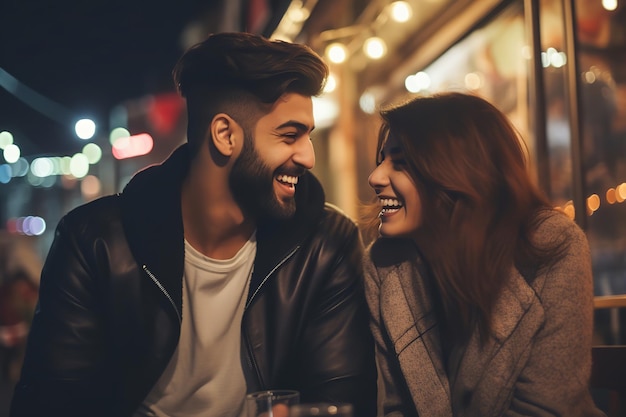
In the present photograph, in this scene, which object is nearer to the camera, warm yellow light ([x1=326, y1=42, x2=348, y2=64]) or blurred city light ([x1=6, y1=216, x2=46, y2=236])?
warm yellow light ([x1=326, y1=42, x2=348, y2=64])

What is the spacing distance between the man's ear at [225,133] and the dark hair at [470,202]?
0.82 m

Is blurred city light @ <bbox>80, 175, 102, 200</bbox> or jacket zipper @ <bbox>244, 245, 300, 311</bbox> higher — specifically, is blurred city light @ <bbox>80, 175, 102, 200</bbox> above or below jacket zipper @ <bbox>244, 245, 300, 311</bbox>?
above

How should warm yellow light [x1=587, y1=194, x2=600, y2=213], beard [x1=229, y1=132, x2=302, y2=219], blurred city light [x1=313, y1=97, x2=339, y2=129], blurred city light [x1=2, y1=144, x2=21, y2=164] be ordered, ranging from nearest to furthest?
beard [x1=229, y1=132, x2=302, y2=219]
warm yellow light [x1=587, y1=194, x2=600, y2=213]
blurred city light [x1=313, y1=97, x2=339, y2=129]
blurred city light [x1=2, y1=144, x2=21, y2=164]

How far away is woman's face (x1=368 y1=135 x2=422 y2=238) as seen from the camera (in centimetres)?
262

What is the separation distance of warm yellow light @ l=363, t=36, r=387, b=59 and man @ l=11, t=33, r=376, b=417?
4949 mm

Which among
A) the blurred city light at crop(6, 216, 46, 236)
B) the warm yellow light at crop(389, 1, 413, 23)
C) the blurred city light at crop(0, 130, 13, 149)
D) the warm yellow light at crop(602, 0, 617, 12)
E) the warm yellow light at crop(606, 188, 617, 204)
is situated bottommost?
the warm yellow light at crop(606, 188, 617, 204)

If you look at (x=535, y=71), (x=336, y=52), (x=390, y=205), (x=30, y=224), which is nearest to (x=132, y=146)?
(x=336, y=52)

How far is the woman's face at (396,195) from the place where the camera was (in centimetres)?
262

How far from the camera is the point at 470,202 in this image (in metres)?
2.54

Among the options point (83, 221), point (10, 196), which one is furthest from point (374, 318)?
point (10, 196)

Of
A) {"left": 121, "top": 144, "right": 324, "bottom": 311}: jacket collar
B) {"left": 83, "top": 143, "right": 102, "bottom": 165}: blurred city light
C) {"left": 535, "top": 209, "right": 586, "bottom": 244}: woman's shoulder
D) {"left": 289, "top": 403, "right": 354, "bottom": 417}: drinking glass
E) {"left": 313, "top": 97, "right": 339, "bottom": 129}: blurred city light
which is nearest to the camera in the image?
{"left": 289, "top": 403, "right": 354, "bottom": 417}: drinking glass

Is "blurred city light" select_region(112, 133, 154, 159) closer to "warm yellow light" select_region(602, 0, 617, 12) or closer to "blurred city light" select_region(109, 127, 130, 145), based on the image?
"blurred city light" select_region(109, 127, 130, 145)

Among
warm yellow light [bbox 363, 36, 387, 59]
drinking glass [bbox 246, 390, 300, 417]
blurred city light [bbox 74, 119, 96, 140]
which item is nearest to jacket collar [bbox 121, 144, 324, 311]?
drinking glass [bbox 246, 390, 300, 417]

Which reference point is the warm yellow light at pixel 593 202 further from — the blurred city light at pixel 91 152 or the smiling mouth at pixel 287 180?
the blurred city light at pixel 91 152
